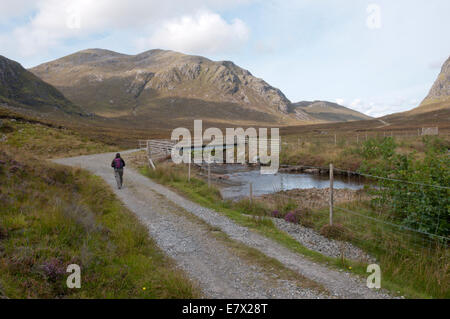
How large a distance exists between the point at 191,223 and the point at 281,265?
3.97 m

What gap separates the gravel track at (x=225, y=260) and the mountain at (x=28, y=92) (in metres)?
111

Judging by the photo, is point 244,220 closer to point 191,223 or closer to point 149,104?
point 191,223

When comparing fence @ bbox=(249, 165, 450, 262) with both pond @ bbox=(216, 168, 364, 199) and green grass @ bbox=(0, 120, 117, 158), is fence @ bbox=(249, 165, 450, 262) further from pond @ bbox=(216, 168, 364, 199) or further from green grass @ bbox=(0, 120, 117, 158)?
green grass @ bbox=(0, 120, 117, 158)

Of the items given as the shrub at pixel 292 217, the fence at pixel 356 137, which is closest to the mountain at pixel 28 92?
the fence at pixel 356 137

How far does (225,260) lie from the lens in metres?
6.47

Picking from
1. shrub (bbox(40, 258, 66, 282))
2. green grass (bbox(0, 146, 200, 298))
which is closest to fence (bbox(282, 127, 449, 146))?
green grass (bbox(0, 146, 200, 298))

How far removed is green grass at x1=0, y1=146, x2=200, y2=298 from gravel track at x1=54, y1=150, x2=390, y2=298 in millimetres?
532

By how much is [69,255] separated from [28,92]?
5251 inches

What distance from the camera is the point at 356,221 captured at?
902 cm

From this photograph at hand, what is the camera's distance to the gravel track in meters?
5.09

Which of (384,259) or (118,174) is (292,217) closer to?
(384,259)

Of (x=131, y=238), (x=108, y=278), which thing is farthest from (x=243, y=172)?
(x=108, y=278)

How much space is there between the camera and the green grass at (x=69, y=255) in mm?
4496
